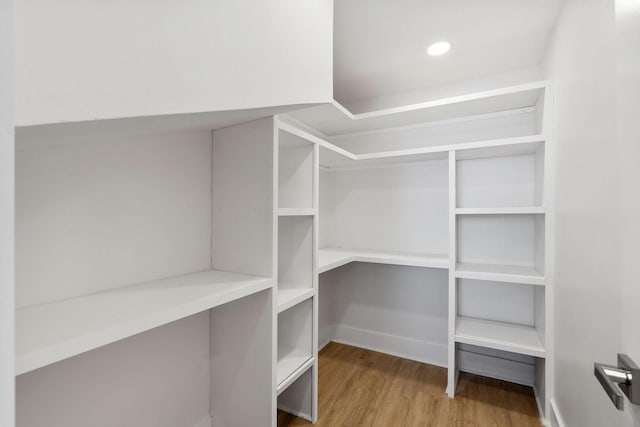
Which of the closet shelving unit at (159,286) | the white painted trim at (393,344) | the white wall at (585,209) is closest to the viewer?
the closet shelving unit at (159,286)

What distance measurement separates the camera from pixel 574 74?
123 centimetres

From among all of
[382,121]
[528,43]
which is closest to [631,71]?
[528,43]

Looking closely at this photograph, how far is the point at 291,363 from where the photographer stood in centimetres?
149

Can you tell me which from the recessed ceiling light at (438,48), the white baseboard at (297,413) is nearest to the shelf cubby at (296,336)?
the white baseboard at (297,413)

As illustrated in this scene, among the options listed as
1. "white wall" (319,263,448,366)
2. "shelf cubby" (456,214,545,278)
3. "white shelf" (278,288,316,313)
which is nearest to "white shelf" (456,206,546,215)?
"shelf cubby" (456,214,545,278)

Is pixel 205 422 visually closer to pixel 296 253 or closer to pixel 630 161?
pixel 296 253

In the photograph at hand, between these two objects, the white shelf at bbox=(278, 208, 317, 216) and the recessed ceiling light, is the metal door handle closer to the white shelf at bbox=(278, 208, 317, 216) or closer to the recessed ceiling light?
the white shelf at bbox=(278, 208, 317, 216)

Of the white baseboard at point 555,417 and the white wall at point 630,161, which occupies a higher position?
the white wall at point 630,161

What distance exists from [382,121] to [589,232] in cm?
150

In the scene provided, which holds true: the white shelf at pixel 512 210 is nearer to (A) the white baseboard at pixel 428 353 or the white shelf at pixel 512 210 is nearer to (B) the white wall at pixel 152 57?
→ (A) the white baseboard at pixel 428 353

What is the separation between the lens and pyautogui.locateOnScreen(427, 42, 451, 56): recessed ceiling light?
1.73 meters

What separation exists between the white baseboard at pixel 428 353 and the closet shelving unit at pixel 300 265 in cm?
91

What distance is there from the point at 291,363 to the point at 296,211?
32.2 inches

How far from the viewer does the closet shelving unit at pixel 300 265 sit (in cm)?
156
